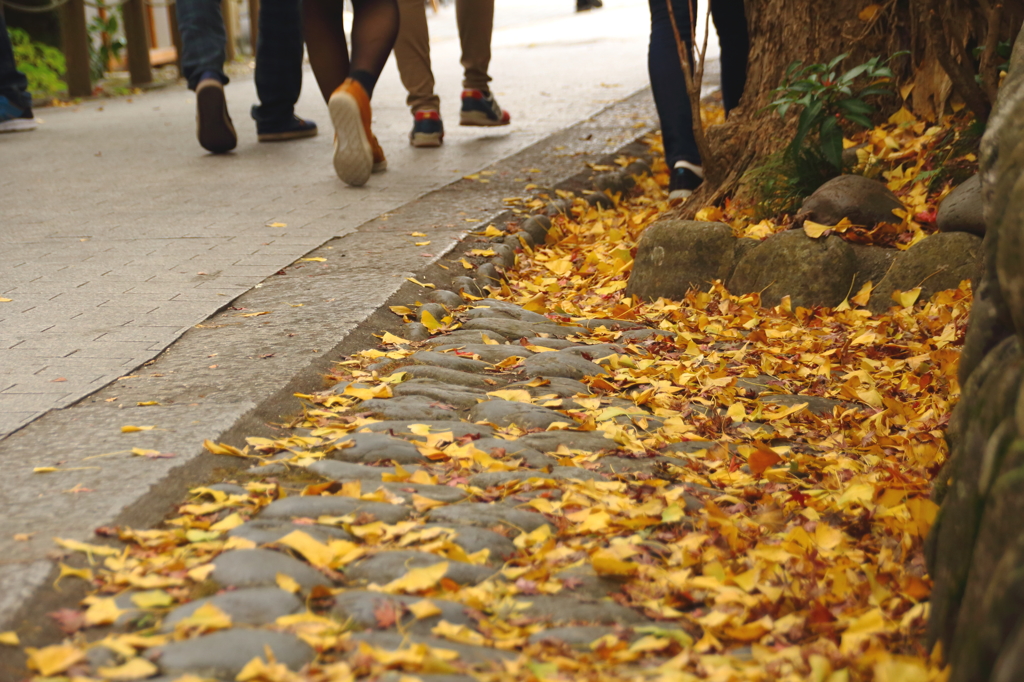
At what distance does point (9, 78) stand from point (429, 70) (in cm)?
266

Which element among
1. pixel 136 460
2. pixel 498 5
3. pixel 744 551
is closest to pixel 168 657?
pixel 136 460

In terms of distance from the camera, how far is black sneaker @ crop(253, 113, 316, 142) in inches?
217

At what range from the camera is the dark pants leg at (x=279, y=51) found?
520cm

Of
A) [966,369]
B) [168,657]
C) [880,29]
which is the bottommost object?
[168,657]

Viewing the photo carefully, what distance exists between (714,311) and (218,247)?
167cm

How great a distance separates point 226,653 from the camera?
53.6 inches

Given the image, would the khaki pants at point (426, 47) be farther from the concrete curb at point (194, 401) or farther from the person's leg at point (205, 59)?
the concrete curb at point (194, 401)

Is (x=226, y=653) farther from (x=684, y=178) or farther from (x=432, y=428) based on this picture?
(x=684, y=178)

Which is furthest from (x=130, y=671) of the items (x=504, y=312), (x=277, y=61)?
(x=277, y=61)

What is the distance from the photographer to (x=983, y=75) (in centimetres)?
329

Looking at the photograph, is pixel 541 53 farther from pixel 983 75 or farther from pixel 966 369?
pixel 966 369

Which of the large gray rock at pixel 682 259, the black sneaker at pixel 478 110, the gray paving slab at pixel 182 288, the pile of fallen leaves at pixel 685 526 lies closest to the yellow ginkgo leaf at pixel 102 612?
the pile of fallen leaves at pixel 685 526

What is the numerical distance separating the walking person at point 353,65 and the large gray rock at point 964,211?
2.18 metres

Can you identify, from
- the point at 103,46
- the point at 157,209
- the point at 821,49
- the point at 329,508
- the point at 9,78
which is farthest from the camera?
the point at 103,46
